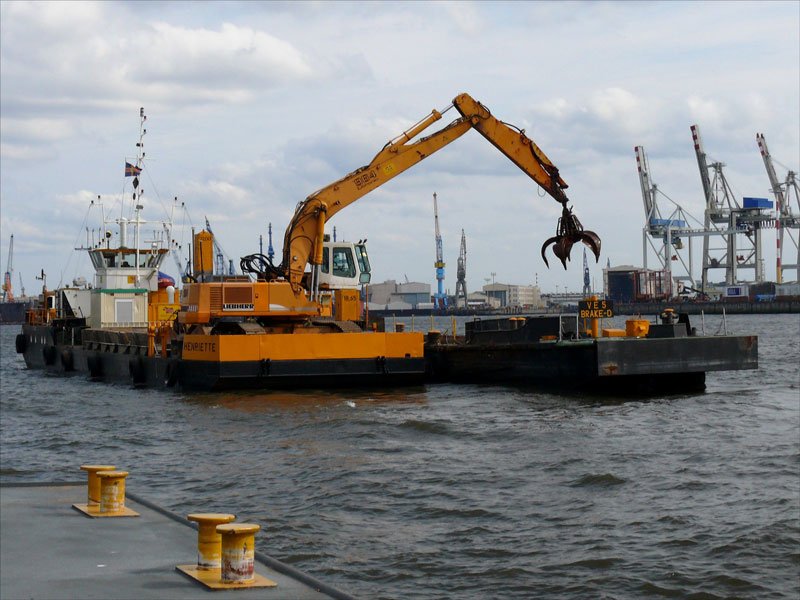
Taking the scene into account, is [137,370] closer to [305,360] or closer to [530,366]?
[305,360]

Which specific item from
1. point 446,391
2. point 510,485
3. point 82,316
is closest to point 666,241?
point 82,316

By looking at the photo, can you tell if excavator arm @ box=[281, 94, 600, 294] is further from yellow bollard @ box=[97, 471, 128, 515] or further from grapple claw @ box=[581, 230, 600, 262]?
yellow bollard @ box=[97, 471, 128, 515]

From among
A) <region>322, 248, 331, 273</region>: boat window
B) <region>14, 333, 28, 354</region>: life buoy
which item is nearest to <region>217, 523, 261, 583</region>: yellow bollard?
<region>322, 248, 331, 273</region>: boat window

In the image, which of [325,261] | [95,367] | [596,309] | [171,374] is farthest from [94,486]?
[95,367]

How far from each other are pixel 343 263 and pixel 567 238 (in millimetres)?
7226

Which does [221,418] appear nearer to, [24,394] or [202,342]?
[202,342]

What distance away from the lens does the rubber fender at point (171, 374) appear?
108 feet

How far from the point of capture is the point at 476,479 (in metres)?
17.0

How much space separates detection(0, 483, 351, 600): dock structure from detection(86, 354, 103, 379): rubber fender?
1244 inches

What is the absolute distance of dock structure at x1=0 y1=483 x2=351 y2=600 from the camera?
7555 mm

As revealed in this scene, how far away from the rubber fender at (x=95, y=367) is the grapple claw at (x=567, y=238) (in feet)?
61.5

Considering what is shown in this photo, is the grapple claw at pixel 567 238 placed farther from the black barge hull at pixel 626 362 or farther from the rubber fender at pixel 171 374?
the rubber fender at pixel 171 374

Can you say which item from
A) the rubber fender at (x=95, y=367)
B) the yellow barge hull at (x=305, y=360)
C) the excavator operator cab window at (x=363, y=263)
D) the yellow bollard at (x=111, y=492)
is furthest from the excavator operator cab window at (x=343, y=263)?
the yellow bollard at (x=111, y=492)

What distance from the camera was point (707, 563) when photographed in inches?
476
